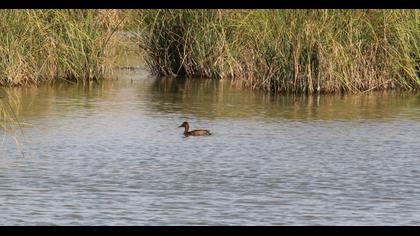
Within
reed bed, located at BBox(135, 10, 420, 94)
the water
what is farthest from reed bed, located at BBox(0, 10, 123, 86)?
reed bed, located at BBox(135, 10, 420, 94)

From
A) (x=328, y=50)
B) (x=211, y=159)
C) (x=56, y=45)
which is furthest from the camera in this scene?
(x=56, y=45)

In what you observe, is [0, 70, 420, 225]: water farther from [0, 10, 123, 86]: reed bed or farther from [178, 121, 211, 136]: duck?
[0, 10, 123, 86]: reed bed

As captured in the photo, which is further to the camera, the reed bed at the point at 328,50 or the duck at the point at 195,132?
the reed bed at the point at 328,50

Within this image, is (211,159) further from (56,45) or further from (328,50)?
(56,45)

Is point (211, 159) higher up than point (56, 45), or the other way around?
point (56, 45)

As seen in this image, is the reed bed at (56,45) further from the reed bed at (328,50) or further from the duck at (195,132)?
the duck at (195,132)

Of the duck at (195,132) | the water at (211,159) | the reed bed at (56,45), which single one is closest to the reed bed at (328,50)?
the water at (211,159)

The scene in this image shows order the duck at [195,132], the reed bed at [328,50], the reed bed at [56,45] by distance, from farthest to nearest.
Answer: the reed bed at [56,45]
the reed bed at [328,50]
the duck at [195,132]

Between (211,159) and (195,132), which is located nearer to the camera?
(211,159)

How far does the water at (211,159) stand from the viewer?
31.2 feet

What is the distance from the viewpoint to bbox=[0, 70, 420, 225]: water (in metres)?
9.50

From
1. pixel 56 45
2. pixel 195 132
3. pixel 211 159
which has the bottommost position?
pixel 211 159

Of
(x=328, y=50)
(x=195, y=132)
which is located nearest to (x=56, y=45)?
(x=328, y=50)

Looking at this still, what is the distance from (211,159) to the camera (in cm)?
1256
